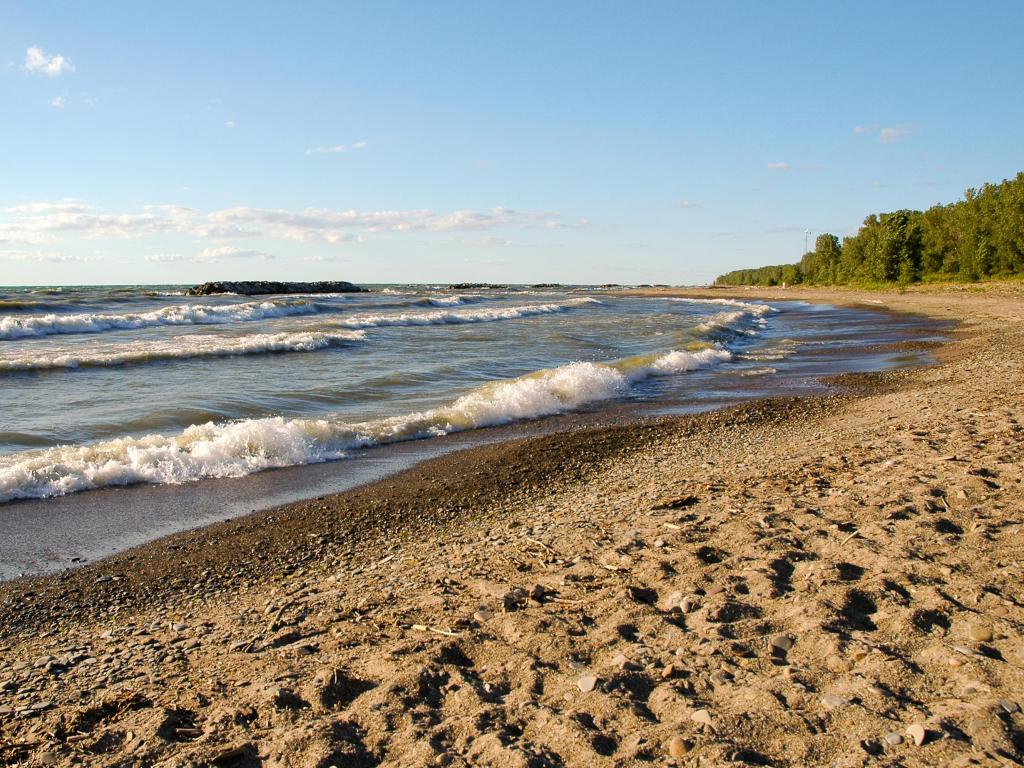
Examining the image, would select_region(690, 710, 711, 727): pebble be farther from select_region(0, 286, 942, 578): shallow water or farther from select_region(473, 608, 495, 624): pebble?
select_region(0, 286, 942, 578): shallow water

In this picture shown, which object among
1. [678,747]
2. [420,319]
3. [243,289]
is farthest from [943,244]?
[678,747]

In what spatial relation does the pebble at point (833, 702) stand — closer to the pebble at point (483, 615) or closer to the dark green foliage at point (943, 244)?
the pebble at point (483, 615)

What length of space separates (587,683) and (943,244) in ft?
256

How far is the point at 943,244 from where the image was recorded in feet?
222

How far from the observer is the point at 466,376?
1620cm

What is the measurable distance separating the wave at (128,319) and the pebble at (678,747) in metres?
30.9

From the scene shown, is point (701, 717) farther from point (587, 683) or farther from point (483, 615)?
point (483, 615)

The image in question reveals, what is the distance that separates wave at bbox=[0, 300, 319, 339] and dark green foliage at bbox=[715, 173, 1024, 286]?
5454cm

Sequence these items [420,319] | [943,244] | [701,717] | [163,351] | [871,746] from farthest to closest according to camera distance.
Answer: [943,244] < [420,319] < [163,351] < [701,717] < [871,746]

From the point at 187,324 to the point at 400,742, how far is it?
3439 cm

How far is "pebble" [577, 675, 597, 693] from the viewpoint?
3156 millimetres

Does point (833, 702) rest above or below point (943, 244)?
below

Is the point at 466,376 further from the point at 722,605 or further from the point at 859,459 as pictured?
the point at 722,605

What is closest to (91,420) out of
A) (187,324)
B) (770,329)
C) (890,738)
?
(890,738)
